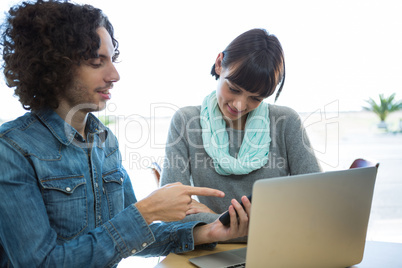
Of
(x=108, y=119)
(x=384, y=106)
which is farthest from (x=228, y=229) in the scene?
(x=384, y=106)

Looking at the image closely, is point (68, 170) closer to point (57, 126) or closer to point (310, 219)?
point (57, 126)

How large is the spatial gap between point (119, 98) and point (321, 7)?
5.50ft

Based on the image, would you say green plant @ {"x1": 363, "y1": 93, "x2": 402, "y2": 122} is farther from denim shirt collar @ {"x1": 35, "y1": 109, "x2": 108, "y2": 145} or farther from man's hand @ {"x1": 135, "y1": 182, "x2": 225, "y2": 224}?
denim shirt collar @ {"x1": 35, "y1": 109, "x2": 108, "y2": 145}

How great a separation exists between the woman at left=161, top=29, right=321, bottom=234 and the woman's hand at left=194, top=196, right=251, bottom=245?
234 mm

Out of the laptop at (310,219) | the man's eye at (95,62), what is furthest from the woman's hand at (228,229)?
the man's eye at (95,62)

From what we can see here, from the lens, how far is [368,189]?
2.84 ft

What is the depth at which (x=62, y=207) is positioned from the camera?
0.96 metres

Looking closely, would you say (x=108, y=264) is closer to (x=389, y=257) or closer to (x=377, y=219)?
(x=389, y=257)

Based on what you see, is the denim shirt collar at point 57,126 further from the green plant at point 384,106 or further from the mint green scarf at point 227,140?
the green plant at point 384,106

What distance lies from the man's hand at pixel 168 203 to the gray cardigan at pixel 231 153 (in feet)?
1.51

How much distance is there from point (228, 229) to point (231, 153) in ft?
1.75

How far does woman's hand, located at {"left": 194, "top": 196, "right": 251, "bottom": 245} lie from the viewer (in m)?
0.95

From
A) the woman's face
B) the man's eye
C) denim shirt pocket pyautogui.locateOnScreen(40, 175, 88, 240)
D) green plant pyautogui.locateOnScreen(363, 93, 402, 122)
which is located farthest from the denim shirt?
green plant pyautogui.locateOnScreen(363, 93, 402, 122)

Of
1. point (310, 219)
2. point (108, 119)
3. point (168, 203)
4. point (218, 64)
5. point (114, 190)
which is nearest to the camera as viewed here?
point (310, 219)
